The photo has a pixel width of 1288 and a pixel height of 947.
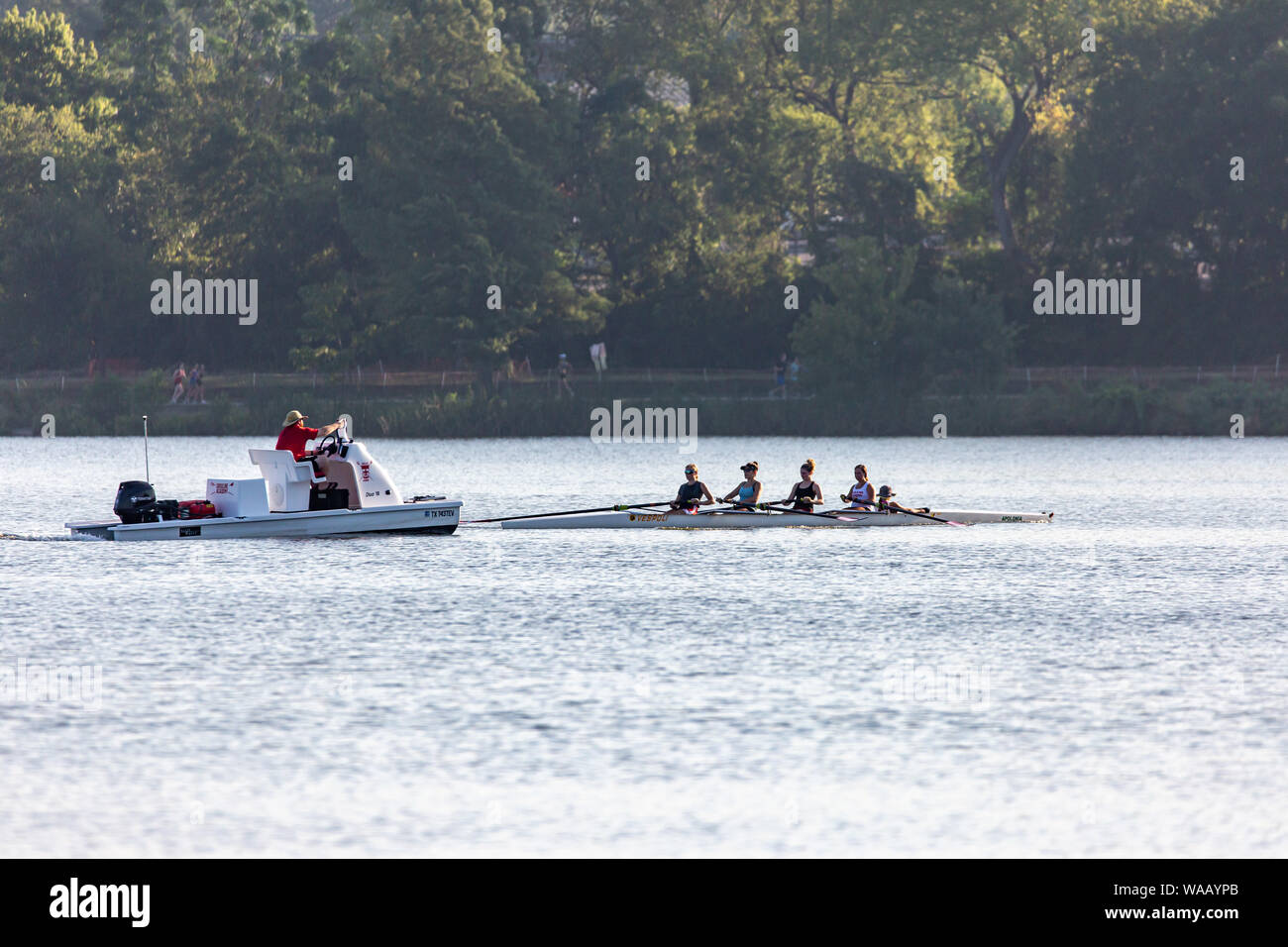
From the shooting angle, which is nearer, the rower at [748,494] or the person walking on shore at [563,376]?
the rower at [748,494]

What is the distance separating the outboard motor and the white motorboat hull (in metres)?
0.16

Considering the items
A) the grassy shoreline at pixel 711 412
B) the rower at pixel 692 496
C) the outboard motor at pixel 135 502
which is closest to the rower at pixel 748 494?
the rower at pixel 692 496

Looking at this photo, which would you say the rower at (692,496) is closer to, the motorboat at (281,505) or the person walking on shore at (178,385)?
the motorboat at (281,505)

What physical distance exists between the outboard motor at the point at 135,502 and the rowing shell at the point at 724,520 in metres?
7.07

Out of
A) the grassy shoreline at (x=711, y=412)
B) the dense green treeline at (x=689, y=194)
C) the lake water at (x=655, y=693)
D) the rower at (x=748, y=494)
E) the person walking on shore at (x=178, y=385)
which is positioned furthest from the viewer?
the person walking on shore at (x=178, y=385)

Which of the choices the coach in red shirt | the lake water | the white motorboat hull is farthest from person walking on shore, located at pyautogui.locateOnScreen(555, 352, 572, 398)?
the coach in red shirt

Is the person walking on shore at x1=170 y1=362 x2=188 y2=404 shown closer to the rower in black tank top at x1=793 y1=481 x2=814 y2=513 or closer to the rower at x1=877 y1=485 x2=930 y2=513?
the rower at x1=877 y1=485 x2=930 y2=513

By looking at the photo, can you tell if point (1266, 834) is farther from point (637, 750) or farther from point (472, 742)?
point (472, 742)

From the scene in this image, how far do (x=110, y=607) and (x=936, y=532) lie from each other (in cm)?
1764

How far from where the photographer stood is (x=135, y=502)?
33.3 meters

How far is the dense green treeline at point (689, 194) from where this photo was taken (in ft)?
273

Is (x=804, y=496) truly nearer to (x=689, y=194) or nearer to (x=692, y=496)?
(x=692, y=496)

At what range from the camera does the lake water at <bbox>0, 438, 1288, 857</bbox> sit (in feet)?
50.1
